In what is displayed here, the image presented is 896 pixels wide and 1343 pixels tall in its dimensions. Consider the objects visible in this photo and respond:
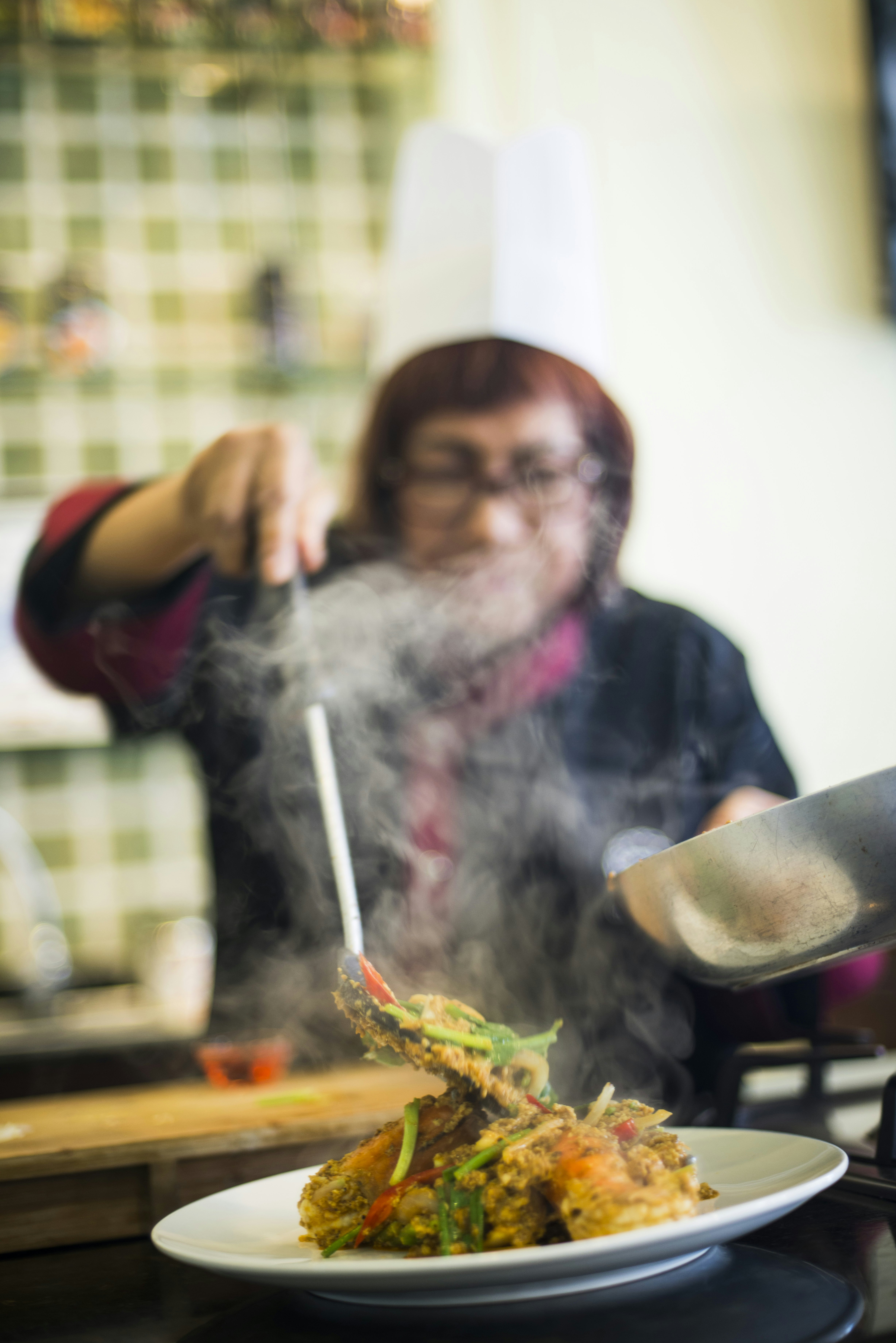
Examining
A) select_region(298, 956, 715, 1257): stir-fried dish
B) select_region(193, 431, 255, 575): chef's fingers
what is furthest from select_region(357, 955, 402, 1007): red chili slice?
select_region(193, 431, 255, 575): chef's fingers

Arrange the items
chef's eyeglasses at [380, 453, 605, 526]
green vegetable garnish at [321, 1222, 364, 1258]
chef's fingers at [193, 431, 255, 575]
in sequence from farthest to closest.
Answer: chef's eyeglasses at [380, 453, 605, 526] → chef's fingers at [193, 431, 255, 575] → green vegetable garnish at [321, 1222, 364, 1258]

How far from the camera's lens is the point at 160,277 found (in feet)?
10.1

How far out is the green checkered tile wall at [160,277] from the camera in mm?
2943

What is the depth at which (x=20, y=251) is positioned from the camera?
3025 mm

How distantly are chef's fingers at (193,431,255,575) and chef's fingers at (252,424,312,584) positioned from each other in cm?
1

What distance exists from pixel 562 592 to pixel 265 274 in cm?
179

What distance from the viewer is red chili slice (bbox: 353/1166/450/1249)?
0.62 metres

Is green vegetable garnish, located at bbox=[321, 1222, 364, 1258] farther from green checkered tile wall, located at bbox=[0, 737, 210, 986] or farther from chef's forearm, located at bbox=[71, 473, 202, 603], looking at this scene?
green checkered tile wall, located at bbox=[0, 737, 210, 986]

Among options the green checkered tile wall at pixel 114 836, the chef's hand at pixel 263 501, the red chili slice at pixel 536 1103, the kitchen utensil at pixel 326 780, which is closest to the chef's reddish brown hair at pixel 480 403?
the chef's hand at pixel 263 501

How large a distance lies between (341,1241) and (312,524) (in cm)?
79

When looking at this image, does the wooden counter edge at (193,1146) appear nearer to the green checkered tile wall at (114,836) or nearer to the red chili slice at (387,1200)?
the red chili slice at (387,1200)

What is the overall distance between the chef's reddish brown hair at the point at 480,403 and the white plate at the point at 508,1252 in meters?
1.20

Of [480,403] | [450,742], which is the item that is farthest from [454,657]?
[480,403]

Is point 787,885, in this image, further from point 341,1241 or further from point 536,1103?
point 341,1241
